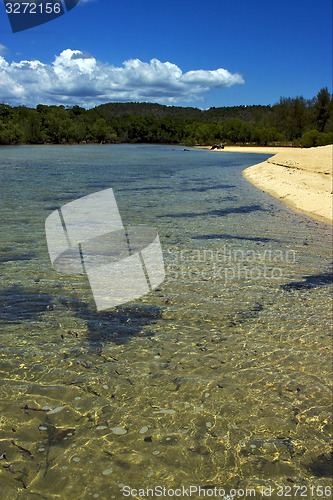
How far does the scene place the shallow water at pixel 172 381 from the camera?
3355 millimetres

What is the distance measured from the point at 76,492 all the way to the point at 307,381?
9.36 feet

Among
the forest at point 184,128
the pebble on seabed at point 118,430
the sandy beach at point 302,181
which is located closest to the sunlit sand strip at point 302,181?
the sandy beach at point 302,181

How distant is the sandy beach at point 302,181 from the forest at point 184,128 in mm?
Result: 50101

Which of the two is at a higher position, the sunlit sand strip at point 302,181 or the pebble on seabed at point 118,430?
the sunlit sand strip at point 302,181

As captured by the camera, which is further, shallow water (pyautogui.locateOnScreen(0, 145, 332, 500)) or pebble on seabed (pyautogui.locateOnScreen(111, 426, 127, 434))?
pebble on seabed (pyautogui.locateOnScreen(111, 426, 127, 434))

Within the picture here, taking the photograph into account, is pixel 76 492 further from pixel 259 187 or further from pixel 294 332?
pixel 259 187

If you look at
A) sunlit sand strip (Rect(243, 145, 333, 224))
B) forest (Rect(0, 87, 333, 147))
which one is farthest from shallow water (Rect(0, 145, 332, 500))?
forest (Rect(0, 87, 333, 147))

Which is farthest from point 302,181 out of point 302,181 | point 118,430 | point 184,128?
point 184,128

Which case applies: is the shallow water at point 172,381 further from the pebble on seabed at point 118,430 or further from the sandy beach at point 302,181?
the sandy beach at point 302,181

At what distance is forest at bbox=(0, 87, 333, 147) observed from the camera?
349ft

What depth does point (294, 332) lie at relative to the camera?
580cm

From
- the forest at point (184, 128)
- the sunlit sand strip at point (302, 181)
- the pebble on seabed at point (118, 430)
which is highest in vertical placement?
the forest at point (184, 128)

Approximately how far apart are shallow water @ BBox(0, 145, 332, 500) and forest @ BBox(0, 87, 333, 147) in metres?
77.2

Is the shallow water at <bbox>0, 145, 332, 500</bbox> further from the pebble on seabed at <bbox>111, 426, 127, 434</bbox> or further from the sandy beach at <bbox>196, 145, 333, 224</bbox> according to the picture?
the sandy beach at <bbox>196, 145, 333, 224</bbox>
